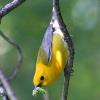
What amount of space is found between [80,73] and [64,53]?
19.9 ft

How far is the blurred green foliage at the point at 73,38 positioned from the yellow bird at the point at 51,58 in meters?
5.13

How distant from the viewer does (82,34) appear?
32.3ft

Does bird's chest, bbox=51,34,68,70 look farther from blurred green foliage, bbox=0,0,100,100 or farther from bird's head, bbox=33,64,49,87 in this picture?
blurred green foliage, bbox=0,0,100,100

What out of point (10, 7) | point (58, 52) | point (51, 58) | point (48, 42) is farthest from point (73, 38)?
point (10, 7)

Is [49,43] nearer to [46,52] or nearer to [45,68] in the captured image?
[46,52]

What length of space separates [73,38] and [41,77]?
5.43 metres

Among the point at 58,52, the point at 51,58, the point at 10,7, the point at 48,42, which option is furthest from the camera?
the point at 51,58

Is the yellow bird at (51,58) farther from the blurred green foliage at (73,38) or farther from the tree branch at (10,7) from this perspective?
the blurred green foliage at (73,38)

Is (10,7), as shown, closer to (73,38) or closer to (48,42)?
(48,42)

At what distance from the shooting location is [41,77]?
3.45 metres

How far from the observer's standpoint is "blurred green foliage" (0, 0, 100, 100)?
29.3 ft

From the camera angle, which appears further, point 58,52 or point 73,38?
point 73,38

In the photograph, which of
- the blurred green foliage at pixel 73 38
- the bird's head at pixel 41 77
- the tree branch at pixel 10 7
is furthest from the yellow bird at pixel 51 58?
the blurred green foliage at pixel 73 38

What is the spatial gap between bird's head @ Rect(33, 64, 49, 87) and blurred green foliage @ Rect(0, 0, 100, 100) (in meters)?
5.11
